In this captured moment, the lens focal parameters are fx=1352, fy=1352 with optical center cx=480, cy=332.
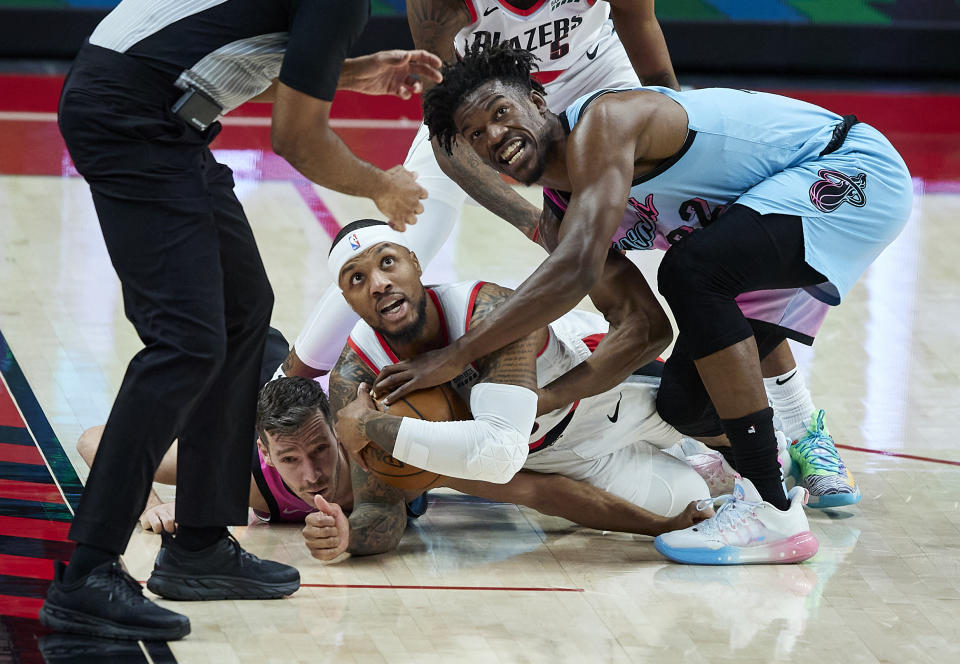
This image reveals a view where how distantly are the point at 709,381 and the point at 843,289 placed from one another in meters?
0.49

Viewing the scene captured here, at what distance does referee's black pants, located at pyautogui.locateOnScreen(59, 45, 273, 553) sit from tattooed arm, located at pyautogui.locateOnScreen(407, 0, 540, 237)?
1568 millimetres

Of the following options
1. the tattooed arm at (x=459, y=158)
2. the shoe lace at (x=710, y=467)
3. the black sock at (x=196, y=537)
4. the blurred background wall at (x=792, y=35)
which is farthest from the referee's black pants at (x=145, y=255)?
the blurred background wall at (x=792, y=35)

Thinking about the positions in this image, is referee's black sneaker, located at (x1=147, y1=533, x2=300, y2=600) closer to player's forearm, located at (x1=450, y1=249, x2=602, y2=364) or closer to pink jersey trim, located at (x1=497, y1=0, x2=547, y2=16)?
player's forearm, located at (x1=450, y1=249, x2=602, y2=364)

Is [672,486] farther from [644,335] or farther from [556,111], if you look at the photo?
[556,111]

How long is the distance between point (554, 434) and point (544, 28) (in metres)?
1.51

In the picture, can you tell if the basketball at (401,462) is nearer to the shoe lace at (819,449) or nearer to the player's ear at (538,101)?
the player's ear at (538,101)

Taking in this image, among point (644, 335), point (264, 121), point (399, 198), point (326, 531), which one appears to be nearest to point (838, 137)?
point (644, 335)

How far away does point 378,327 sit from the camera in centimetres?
380

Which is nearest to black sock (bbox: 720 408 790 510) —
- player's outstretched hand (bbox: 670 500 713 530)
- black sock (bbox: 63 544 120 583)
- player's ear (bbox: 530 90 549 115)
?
player's outstretched hand (bbox: 670 500 713 530)

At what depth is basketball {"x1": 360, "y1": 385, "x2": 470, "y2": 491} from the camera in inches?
143

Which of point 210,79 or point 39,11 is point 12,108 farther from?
point 210,79

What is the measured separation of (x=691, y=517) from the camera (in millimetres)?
3984

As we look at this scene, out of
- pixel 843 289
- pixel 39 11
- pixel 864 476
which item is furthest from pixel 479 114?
pixel 39 11

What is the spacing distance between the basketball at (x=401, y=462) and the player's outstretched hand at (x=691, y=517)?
75cm
